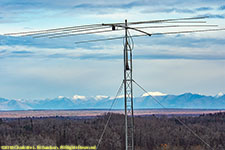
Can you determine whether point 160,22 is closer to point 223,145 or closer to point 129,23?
point 129,23

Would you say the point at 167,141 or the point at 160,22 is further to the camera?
the point at 167,141

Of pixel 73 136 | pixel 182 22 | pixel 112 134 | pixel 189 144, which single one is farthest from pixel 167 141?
pixel 182 22

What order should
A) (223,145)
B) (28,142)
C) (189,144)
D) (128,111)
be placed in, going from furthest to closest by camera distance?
(189,144), (223,145), (28,142), (128,111)

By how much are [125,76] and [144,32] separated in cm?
423

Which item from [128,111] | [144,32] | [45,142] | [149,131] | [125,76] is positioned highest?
[144,32]

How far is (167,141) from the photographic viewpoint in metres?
150

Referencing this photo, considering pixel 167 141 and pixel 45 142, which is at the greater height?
pixel 45 142

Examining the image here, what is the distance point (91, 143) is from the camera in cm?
13888

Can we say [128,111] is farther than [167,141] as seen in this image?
No

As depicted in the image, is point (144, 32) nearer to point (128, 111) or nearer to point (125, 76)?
point (125, 76)

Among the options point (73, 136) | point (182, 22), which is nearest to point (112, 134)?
point (73, 136)

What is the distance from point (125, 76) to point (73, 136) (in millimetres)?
114558

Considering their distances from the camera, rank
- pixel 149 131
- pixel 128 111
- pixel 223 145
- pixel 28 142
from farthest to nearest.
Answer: pixel 149 131, pixel 223 145, pixel 28 142, pixel 128 111

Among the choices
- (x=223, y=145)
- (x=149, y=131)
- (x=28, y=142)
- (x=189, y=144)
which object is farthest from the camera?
(x=149, y=131)
